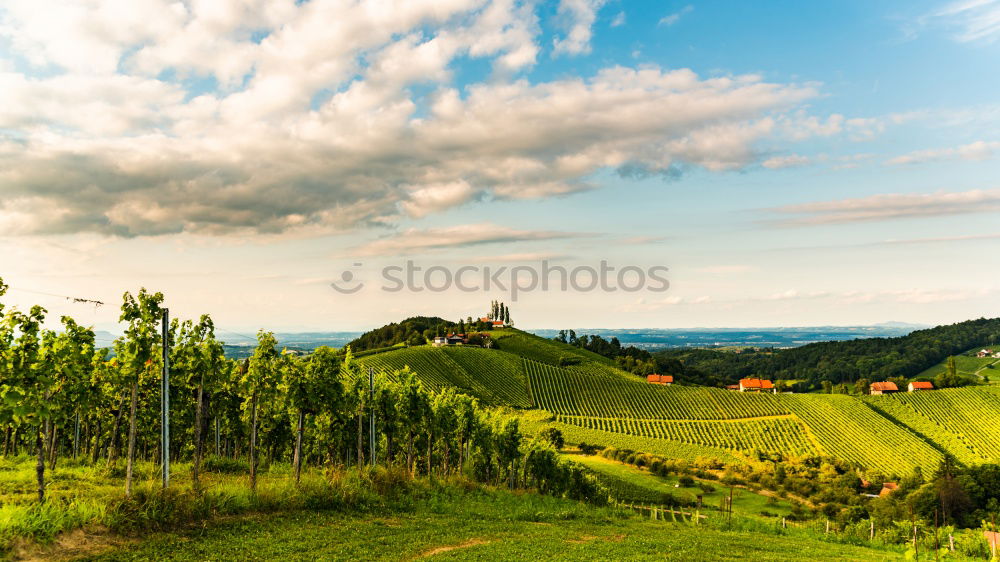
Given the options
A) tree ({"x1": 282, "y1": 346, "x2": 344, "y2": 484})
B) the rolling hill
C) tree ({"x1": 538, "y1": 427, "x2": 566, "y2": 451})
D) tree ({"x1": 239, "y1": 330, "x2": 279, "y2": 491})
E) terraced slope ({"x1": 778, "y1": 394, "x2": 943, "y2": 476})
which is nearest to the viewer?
tree ({"x1": 239, "y1": 330, "x2": 279, "y2": 491})

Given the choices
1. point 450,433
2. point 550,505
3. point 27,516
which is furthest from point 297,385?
point 450,433

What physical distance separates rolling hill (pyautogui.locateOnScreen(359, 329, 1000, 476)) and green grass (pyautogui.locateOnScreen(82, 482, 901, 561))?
278 ft

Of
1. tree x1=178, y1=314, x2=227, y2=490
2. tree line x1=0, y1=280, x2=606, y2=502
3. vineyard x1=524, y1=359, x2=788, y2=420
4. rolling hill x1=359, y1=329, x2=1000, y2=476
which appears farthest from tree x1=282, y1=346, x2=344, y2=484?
vineyard x1=524, y1=359, x2=788, y2=420

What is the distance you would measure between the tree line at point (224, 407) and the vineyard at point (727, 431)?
2613 inches

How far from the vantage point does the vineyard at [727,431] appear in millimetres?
121312

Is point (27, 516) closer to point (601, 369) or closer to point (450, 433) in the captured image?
point (450, 433)

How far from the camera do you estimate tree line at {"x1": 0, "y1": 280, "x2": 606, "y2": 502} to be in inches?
853

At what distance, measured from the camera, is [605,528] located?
30.6m

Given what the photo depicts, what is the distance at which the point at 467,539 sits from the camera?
78.5 ft

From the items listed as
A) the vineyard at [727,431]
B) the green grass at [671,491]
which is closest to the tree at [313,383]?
the green grass at [671,491]

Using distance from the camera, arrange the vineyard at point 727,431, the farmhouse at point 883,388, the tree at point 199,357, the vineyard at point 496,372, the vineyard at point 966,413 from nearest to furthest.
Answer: the tree at point 199,357 < the vineyard at point 727,431 < the vineyard at point 966,413 < the vineyard at point 496,372 < the farmhouse at point 883,388

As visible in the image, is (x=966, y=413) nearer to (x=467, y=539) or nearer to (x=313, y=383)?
(x=467, y=539)

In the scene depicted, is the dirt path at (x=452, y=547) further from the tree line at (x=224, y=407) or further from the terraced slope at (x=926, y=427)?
the terraced slope at (x=926, y=427)

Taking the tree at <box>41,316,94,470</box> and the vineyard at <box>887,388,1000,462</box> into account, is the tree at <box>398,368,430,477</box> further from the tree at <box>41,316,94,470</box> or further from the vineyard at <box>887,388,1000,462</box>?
the vineyard at <box>887,388,1000,462</box>
